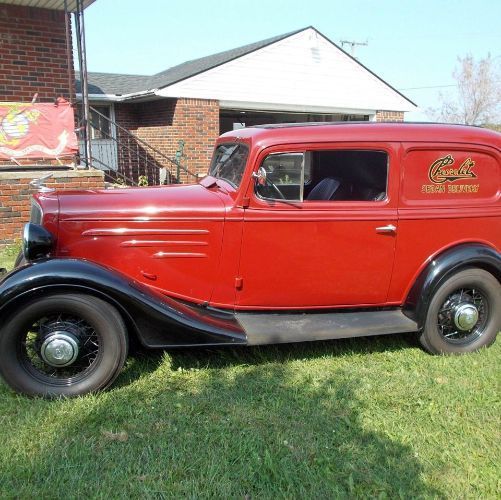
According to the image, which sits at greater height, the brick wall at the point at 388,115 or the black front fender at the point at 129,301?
the brick wall at the point at 388,115

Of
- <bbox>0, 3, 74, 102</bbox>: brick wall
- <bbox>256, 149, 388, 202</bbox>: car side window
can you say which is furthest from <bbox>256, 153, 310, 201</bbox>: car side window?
<bbox>0, 3, 74, 102</bbox>: brick wall

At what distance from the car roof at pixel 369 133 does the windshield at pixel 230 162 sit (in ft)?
0.37

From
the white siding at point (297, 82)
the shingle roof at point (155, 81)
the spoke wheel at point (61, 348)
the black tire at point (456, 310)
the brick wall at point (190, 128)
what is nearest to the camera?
the spoke wheel at point (61, 348)

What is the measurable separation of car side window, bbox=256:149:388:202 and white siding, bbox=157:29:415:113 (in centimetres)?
1111

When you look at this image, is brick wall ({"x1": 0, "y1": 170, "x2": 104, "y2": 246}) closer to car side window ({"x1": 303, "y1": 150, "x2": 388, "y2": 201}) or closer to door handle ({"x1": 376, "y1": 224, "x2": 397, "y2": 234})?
car side window ({"x1": 303, "y1": 150, "x2": 388, "y2": 201})

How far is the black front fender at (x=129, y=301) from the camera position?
9.61 ft

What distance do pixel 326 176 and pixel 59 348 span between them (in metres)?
2.41

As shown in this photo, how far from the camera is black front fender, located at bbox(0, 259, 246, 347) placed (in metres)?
2.93

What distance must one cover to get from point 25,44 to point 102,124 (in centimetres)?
754

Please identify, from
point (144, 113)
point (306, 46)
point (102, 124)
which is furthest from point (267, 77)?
point (102, 124)

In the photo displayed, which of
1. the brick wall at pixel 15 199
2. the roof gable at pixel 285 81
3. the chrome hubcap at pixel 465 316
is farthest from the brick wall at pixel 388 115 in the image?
the chrome hubcap at pixel 465 316

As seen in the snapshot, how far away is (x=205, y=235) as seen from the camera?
3.54 m

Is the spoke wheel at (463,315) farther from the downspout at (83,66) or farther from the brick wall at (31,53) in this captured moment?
the brick wall at (31,53)

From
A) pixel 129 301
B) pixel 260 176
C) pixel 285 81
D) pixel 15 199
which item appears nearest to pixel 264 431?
pixel 129 301
